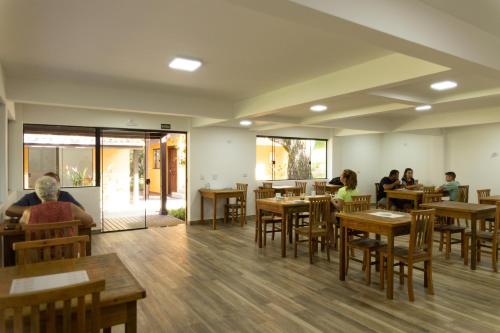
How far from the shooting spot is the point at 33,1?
2340 mm

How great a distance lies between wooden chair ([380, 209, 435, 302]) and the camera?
341cm

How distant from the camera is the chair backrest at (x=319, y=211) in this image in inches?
190

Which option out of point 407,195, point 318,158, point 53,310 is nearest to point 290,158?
point 318,158

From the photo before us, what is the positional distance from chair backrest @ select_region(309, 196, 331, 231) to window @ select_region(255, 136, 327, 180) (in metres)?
4.01

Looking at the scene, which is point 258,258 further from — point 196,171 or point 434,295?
point 196,171

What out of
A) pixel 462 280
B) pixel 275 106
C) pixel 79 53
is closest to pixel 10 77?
pixel 79 53

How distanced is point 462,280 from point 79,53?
5037 mm

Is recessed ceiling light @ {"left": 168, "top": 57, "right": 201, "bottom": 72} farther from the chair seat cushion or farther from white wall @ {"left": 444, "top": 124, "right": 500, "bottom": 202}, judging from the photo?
white wall @ {"left": 444, "top": 124, "right": 500, "bottom": 202}

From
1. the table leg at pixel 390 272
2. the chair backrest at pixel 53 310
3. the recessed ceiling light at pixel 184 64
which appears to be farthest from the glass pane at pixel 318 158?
the chair backrest at pixel 53 310

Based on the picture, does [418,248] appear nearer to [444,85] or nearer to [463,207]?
[463,207]

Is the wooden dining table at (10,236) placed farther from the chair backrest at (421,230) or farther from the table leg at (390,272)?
the chair backrest at (421,230)

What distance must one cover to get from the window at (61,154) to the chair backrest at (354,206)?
16.4 ft

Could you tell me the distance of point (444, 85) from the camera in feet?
14.7

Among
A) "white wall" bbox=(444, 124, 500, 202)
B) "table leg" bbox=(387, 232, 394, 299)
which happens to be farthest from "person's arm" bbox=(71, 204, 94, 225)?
"white wall" bbox=(444, 124, 500, 202)
